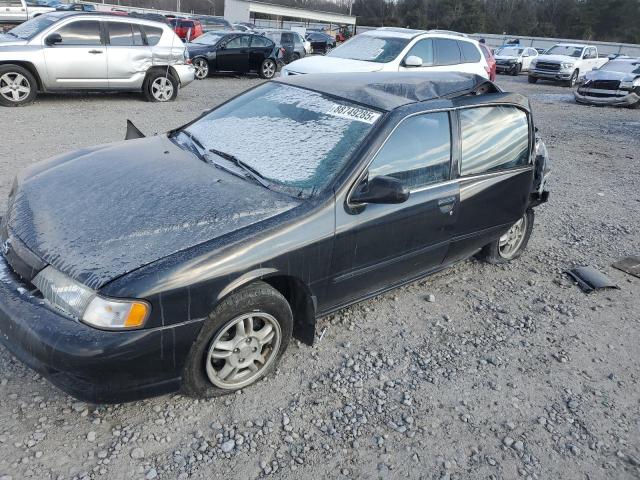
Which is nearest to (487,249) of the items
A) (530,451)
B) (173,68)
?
(530,451)

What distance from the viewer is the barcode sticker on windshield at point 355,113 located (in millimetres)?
3312

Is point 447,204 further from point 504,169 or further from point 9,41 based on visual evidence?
point 9,41

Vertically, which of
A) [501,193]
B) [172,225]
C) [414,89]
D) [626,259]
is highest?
[414,89]

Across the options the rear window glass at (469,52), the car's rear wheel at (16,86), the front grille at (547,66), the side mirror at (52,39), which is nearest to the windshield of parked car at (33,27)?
the side mirror at (52,39)

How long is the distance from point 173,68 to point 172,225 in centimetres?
916

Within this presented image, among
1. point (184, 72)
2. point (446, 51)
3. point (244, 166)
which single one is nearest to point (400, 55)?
point (446, 51)

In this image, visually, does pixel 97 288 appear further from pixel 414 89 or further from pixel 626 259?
pixel 626 259

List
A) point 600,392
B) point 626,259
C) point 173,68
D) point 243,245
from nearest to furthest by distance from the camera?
point 243,245
point 600,392
point 626,259
point 173,68

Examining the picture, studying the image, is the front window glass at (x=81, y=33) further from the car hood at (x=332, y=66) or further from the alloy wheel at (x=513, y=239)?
the alloy wheel at (x=513, y=239)

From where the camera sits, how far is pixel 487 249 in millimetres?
4672

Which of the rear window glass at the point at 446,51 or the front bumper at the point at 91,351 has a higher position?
the rear window glass at the point at 446,51

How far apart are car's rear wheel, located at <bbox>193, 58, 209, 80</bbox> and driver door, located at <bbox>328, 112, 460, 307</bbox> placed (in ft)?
43.3

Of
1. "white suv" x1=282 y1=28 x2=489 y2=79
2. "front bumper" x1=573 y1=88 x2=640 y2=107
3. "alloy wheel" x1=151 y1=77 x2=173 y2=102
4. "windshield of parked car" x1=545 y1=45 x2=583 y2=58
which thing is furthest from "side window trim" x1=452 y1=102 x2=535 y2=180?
"windshield of parked car" x1=545 y1=45 x2=583 y2=58

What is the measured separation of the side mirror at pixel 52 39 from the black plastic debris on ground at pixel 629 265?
9.30 metres
